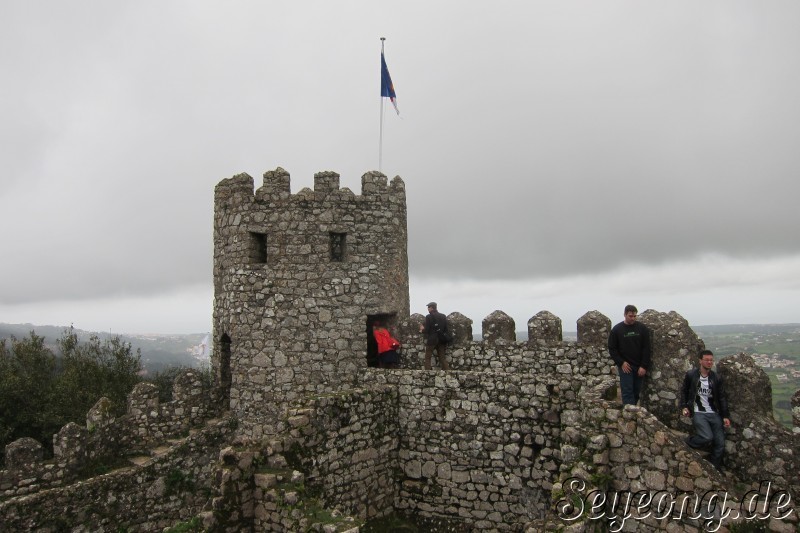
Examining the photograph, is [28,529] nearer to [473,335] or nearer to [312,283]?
[312,283]

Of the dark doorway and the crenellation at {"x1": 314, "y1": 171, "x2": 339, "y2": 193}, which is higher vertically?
the crenellation at {"x1": 314, "y1": 171, "x2": 339, "y2": 193}

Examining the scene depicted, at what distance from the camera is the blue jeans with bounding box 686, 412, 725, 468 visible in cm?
749

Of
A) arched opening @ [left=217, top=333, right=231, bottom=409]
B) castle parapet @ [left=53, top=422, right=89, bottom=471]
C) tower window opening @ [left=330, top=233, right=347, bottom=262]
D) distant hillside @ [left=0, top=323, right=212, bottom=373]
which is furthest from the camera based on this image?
distant hillside @ [left=0, top=323, right=212, bottom=373]

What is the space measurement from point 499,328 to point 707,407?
4.63 m

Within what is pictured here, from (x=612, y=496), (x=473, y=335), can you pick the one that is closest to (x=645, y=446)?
(x=612, y=496)

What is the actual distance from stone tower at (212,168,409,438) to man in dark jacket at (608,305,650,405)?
545cm

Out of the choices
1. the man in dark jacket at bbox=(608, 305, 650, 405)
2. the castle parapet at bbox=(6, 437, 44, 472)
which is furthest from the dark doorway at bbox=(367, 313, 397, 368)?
the castle parapet at bbox=(6, 437, 44, 472)

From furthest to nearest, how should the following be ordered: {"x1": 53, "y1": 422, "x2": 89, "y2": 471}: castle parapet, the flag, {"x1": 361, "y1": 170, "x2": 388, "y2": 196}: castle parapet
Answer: the flag → {"x1": 361, "y1": 170, "x2": 388, "y2": 196}: castle parapet → {"x1": 53, "y1": 422, "x2": 89, "y2": 471}: castle parapet

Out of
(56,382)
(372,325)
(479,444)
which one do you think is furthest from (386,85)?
(56,382)

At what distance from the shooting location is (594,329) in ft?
35.0

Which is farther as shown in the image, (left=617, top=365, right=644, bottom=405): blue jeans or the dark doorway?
the dark doorway

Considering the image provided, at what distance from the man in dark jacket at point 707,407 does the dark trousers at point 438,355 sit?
5.24 meters

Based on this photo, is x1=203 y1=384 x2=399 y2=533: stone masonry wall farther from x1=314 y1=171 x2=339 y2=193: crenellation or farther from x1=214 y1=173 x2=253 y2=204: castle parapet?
x1=214 y1=173 x2=253 y2=204: castle parapet

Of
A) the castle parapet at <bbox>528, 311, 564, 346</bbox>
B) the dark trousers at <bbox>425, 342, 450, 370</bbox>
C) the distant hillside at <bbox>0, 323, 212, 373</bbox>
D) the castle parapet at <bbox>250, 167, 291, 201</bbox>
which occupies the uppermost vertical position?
the castle parapet at <bbox>250, 167, 291, 201</bbox>
